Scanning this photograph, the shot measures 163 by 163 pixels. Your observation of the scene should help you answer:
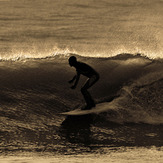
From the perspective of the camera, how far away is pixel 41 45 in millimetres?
19016

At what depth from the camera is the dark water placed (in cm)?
855

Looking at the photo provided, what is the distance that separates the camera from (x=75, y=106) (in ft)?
35.6

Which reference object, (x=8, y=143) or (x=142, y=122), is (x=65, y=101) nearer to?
(x=142, y=122)

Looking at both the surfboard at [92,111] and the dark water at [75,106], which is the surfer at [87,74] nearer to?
the surfboard at [92,111]

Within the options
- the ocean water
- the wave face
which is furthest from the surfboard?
the wave face

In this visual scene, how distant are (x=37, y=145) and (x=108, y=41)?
1256cm

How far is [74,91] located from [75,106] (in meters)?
1.07

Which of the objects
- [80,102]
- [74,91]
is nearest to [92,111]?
[80,102]

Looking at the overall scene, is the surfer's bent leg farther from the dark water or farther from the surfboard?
the dark water

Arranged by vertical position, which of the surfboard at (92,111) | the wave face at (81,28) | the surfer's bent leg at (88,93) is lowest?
the surfboard at (92,111)

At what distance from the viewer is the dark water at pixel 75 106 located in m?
8.55

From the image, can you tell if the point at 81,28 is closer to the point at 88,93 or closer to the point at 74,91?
the point at 74,91

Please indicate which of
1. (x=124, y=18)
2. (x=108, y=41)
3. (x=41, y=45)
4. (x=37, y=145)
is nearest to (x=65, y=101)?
(x=37, y=145)

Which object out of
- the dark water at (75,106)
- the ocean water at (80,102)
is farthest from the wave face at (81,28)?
the dark water at (75,106)
